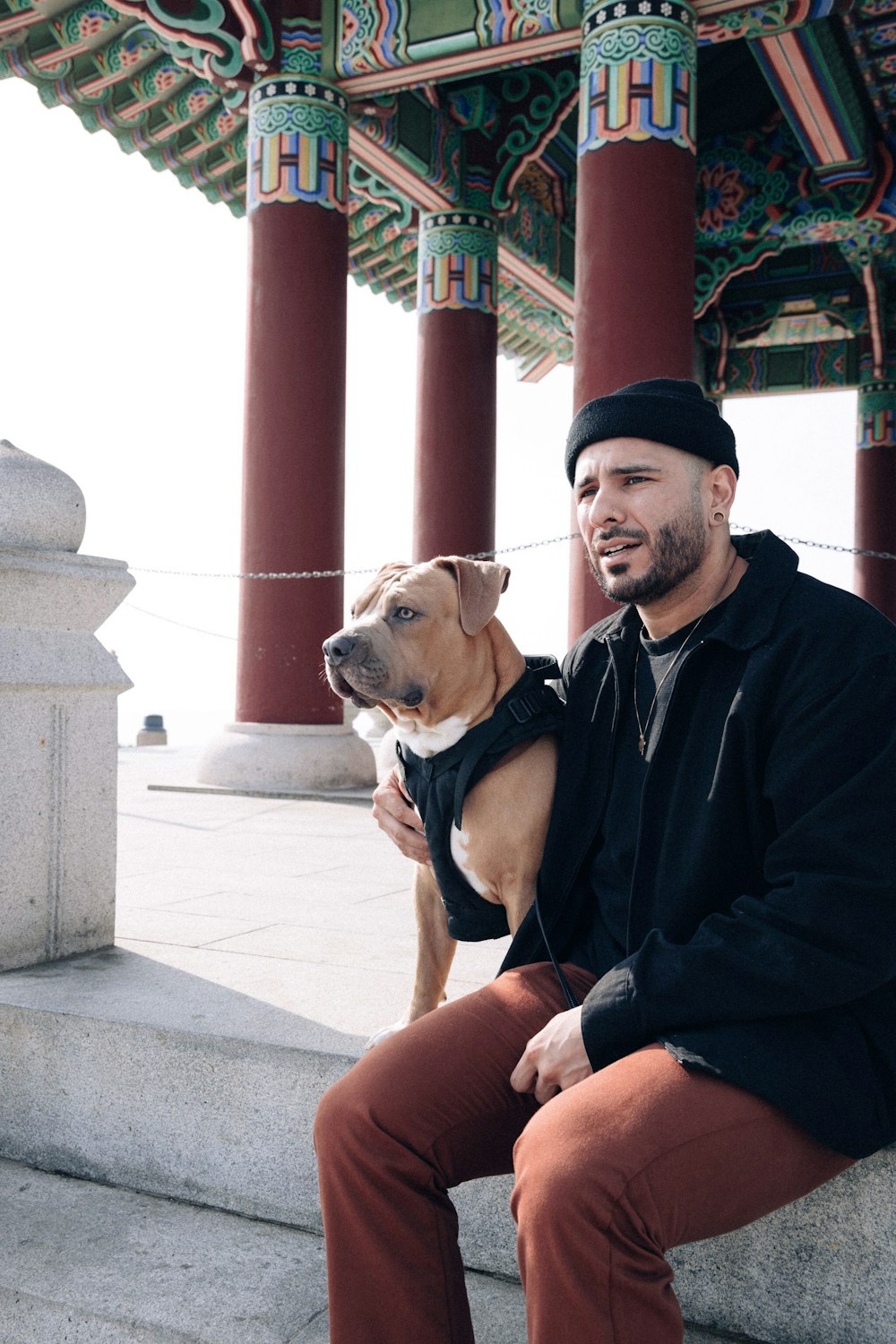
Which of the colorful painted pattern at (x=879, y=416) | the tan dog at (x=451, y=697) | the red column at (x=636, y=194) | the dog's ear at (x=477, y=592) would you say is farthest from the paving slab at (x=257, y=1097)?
the colorful painted pattern at (x=879, y=416)

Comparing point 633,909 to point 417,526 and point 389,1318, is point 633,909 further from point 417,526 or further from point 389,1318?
point 417,526

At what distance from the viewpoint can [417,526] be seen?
11.5 meters

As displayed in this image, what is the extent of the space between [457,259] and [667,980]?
10195 millimetres

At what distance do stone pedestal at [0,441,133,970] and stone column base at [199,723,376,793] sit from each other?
440 cm

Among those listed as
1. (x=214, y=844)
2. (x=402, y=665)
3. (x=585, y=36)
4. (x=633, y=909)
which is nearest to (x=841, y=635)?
(x=633, y=909)

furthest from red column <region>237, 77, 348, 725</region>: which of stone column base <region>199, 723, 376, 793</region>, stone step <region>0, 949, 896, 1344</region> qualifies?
stone step <region>0, 949, 896, 1344</region>

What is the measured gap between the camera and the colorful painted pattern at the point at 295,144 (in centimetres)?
801

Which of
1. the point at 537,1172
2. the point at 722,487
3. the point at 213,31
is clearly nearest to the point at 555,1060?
the point at 537,1172

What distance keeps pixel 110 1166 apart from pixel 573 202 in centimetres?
1208

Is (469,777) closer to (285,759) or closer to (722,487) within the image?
(722,487)

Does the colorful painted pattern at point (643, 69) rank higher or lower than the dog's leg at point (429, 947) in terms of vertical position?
higher

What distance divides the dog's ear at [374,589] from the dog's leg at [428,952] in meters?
0.58

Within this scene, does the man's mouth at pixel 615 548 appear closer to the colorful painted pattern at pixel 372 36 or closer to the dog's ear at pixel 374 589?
the dog's ear at pixel 374 589

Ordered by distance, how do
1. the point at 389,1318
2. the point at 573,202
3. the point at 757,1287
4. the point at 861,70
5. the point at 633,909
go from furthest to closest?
the point at 573,202 → the point at 861,70 → the point at 757,1287 → the point at 633,909 → the point at 389,1318
